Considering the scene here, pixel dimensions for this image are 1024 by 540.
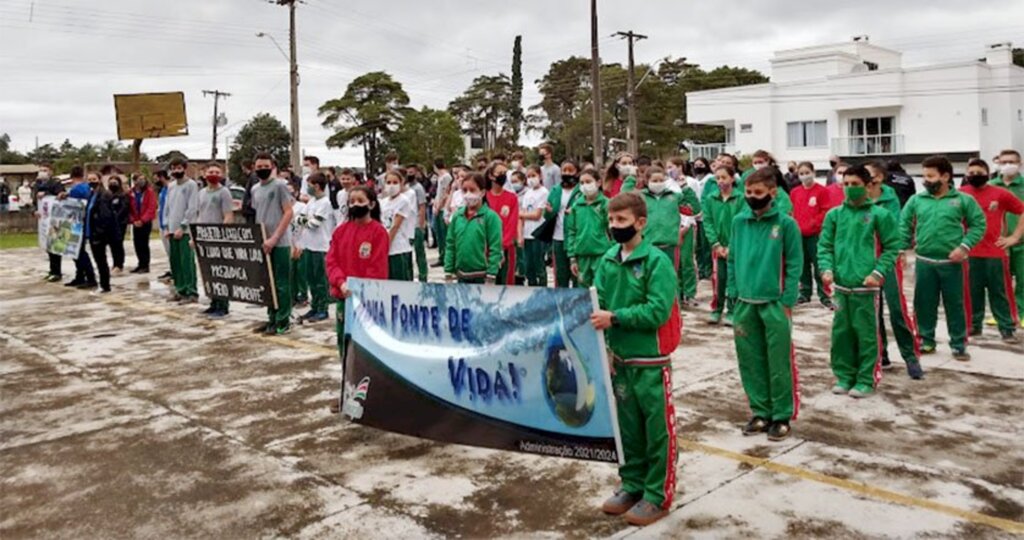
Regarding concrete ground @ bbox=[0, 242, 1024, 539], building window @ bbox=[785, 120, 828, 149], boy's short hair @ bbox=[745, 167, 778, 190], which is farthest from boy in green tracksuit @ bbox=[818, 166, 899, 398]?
building window @ bbox=[785, 120, 828, 149]

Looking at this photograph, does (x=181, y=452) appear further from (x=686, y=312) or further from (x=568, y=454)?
(x=686, y=312)

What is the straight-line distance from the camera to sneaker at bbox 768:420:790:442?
5.09 meters

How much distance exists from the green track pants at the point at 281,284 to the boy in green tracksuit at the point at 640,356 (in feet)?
19.6

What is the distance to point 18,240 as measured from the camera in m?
25.9

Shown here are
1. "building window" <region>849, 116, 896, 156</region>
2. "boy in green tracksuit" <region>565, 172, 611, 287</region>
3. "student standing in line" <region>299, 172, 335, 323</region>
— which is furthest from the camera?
"building window" <region>849, 116, 896, 156</region>

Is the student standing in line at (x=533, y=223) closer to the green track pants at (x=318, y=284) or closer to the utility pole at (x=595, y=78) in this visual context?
the green track pants at (x=318, y=284)

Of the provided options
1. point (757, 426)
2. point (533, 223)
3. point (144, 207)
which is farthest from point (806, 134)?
point (757, 426)

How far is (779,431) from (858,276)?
1.57 meters

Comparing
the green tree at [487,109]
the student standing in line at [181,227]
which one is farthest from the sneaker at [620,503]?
the green tree at [487,109]

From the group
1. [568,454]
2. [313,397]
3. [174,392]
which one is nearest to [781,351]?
[568,454]

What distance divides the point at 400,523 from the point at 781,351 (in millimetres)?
2536

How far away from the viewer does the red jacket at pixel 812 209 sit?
9695 millimetres

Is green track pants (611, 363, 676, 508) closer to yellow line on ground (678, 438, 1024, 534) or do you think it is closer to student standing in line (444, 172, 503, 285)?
yellow line on ground (678, 438, 1024, 534)

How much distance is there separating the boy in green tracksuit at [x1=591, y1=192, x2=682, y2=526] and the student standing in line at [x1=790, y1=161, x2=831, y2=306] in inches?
239
